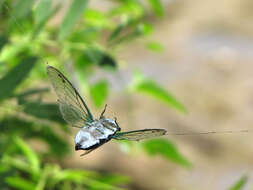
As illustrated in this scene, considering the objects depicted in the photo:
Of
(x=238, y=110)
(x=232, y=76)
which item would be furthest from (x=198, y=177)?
(x=232, y=76)

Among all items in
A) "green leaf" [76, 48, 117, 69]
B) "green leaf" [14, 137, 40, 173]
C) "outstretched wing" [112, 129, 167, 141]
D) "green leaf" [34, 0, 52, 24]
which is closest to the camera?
"outstretched wing" [112, 129, 167, 141]

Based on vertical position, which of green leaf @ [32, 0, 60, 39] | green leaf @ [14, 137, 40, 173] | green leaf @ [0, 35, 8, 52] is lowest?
green leaf @ [14, 137, 40, 173]

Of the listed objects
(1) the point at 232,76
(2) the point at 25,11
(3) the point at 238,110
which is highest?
(1) the point at 232,76

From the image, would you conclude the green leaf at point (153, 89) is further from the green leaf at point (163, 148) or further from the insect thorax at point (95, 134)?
the insect thorax at point (95, 134)

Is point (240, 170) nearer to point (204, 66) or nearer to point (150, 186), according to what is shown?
point (150, 186)

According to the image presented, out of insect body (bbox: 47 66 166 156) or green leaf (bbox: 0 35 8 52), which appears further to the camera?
green leaf (bbox: 0 35 8 52)

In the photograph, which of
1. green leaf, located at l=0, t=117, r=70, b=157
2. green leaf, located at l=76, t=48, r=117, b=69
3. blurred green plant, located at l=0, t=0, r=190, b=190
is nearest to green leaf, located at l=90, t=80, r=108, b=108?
blurred green plant, located at l=0, t=0, r=190, b=190

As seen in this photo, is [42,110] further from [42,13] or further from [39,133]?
[39,133]

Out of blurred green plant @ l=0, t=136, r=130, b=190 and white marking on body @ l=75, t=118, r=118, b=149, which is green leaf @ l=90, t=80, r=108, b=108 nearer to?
blurred green plant @ l=0, t=136, r=130, b=190

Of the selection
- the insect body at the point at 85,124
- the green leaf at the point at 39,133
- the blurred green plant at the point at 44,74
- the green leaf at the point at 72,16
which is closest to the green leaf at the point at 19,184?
the blurred green plant at the point at 44,74
